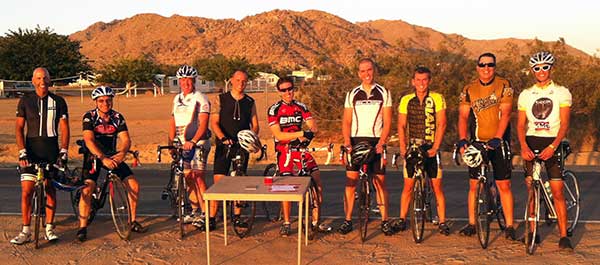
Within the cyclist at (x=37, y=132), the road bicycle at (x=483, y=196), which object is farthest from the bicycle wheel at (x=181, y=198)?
the road bicycle at (x=483, y=196)

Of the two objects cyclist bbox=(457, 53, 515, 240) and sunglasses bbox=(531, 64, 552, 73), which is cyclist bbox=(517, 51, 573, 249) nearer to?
sunglasses bbox=(531, 64, 552, 73)

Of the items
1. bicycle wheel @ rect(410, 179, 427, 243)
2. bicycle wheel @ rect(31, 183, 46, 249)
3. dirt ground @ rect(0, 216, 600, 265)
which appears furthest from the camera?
bicycle wheel @ rect(410, 179, 427, 243)

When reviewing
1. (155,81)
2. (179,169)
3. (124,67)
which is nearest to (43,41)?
(124,67)

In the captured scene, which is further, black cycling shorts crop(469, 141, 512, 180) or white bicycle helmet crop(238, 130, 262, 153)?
white bicycle helmet crop(238, 130, 262, 153)

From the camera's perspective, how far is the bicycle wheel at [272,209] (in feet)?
26.9

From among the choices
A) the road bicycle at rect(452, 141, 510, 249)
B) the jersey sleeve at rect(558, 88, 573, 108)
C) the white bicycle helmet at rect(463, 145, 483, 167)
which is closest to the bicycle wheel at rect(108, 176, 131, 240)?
the road bicycle at rect(452, 141, 510, 249)

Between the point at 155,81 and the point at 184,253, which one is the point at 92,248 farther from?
the point at 155,81

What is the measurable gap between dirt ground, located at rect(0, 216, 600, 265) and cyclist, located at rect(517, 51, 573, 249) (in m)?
0.57

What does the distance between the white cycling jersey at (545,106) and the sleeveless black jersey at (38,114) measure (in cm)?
546

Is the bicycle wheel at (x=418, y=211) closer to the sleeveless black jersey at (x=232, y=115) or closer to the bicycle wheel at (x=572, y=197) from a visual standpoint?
the bicycle wheel at (x=572, y=197)

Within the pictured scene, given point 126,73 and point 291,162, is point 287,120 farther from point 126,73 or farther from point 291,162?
point 126,73

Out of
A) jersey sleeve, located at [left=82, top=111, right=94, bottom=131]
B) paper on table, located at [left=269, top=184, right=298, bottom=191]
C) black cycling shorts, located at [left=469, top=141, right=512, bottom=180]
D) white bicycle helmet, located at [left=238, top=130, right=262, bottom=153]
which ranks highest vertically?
jersey sleeve, located at [left=82, top=111, right=94, bottom=131]

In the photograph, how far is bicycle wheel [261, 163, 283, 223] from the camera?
8.18 metres

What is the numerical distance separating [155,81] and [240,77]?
2755 inches
